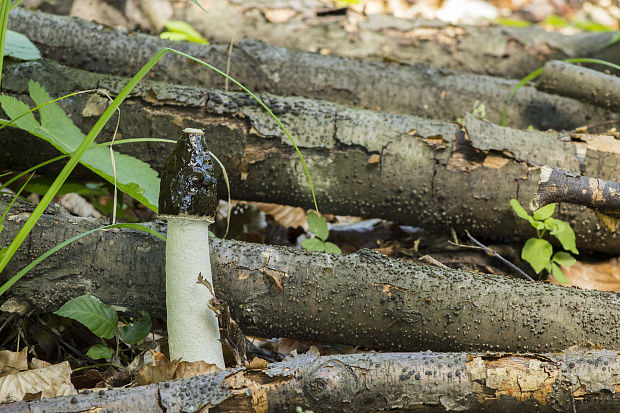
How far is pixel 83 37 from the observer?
3.49 m

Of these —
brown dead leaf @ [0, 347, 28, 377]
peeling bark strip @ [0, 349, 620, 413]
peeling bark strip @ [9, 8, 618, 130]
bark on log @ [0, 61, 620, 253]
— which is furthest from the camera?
peeling bark strip @ [9, 8, 618, 130]

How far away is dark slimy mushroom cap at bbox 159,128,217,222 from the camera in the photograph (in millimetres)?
1846

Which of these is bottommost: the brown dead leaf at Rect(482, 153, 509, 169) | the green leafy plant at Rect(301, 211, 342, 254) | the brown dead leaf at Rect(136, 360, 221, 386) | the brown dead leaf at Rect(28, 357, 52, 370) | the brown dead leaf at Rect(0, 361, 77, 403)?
the brown dead leaf at Rect(28, 357, 52, 370)

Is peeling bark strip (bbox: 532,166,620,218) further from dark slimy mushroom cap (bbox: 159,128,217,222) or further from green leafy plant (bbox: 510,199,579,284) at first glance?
dark slimy mushroom cap (bbox: 159,128,217,222)

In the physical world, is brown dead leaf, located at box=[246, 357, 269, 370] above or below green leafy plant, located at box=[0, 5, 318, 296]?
below

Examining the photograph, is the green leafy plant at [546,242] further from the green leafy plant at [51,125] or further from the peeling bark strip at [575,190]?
the green leafy plant at [51,125]

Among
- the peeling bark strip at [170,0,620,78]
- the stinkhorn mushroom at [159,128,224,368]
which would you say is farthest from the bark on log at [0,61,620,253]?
the peeling bark strip at [170,0,620,78]

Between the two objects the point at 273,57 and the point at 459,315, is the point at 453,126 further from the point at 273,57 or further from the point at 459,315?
the point at 273,57

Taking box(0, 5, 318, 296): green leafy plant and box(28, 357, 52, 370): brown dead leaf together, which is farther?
box(28, 357, 52, 370): brown dead leaf

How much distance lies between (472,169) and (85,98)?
80.4 inches

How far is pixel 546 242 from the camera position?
278 cm

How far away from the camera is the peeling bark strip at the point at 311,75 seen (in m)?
3.50

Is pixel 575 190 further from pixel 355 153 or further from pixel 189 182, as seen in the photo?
pixel 189 182

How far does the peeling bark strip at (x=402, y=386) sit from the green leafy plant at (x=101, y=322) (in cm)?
47
